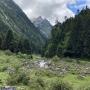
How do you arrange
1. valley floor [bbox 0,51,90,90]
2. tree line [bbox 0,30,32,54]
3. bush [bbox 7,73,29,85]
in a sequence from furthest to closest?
tree line [bbox 0,30,32,54], bush [bbox 7,73,29,85], valley floor [bbox 0,51,90,90]

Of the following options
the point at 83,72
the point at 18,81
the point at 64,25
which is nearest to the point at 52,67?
the point at 83,72

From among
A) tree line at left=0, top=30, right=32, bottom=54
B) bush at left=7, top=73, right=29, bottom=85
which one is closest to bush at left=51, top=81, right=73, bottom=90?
bush at left=7, top=73, right=29, bottom=85

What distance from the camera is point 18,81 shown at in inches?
1679

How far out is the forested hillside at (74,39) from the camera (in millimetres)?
107438

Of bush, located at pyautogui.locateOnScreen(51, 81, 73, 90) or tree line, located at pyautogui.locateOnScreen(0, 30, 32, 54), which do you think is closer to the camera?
bush, located at pyautogui.locateOnScreen(51, 81, 73, 90)

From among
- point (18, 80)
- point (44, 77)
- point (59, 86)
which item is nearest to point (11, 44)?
point (44, 77)

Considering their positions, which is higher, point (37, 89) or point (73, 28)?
point (73, 28)

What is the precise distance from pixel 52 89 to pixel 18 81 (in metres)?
10.0

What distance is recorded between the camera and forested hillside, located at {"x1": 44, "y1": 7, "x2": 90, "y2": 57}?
10744cm

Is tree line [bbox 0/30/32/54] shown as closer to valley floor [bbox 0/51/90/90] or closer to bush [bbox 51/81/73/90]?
valley floor [bbox 0/51/90/90]

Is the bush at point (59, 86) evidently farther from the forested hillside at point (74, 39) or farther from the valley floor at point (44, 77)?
the forested hillside at point (74, 39)

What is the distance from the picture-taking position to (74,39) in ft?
367

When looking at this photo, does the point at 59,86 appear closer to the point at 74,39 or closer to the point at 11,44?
the point at 74,39

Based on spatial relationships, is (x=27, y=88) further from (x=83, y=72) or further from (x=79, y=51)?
(x=79, y=51)
